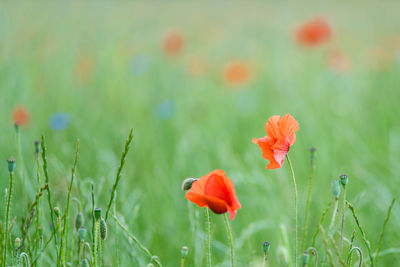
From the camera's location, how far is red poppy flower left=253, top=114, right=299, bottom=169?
0.68 meters

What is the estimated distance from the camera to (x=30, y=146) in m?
1.81

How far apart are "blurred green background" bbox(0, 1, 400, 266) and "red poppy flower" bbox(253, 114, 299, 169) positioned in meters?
0.20

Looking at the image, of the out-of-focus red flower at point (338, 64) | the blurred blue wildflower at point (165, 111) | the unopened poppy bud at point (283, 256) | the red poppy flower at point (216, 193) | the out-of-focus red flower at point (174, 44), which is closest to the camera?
the red poppy flower at point (216, 193)

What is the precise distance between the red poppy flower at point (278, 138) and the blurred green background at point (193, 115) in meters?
0.20

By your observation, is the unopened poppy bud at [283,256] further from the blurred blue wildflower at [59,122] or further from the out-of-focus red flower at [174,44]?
the out-of-focus red flower at [174,44]

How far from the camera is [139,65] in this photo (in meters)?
2.59

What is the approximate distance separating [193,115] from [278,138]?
159 cm

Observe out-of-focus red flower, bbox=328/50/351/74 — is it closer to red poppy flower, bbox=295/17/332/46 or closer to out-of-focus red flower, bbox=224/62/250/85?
red poppy flower, bbox=295/17/332/46

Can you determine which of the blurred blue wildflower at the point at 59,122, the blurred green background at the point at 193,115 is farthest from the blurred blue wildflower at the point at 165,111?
the blurred blue wildflower at the point at 59,122

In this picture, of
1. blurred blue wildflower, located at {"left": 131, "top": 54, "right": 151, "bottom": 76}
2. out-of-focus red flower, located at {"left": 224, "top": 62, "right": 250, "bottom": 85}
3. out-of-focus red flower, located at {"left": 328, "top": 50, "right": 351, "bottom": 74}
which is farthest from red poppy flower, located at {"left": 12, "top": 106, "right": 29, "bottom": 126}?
out-of-focus red flower, located at {"left": 328, "top": 50, "right": 351, "bottom": 74}

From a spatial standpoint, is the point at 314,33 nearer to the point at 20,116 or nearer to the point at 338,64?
the point at 338,64

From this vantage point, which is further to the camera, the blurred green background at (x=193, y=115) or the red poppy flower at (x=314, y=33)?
the red poppy flower at (x=314, y=33)

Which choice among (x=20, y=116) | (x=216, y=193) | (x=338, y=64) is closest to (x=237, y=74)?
(x=338, y=64)

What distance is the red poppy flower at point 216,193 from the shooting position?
62 centimetres
